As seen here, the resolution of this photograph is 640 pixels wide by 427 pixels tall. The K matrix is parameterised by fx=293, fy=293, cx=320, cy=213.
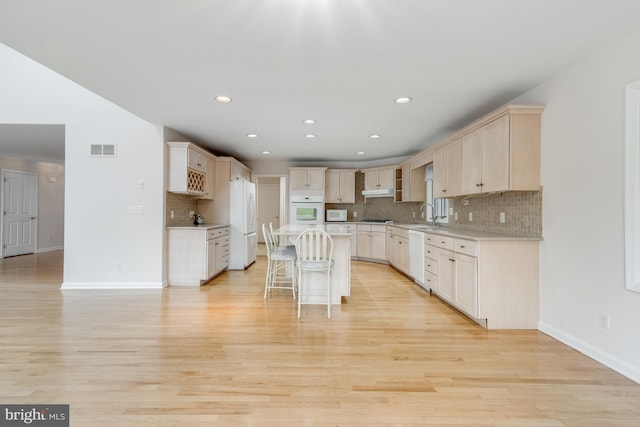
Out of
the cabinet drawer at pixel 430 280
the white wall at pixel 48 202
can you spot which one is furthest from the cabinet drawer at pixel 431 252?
the white wall at pixel 48 202

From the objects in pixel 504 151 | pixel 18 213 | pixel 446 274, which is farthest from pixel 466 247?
pixel 18 213

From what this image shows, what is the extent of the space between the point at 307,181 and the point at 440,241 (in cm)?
393

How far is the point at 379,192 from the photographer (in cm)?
689

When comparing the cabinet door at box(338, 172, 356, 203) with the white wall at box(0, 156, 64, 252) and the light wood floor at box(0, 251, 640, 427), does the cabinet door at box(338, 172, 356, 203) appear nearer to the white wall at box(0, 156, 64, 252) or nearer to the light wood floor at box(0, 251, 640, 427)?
Result: the light wood floor at box(0, 251, 640, 427)

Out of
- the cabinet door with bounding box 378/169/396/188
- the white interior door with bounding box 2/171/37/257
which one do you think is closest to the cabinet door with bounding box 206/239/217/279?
the cabinet door with bounding box 378/169/396/188

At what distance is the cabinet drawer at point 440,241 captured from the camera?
3.56m

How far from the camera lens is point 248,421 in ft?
5.34

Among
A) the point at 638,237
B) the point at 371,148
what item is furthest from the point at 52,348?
the point at 371,148

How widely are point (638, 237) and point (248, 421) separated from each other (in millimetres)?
2878

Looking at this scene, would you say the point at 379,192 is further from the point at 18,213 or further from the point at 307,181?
the point at 18,213

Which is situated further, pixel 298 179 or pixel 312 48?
pixel 298 179

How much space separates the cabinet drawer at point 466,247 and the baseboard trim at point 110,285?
13.6 feet

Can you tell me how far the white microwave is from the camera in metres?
7.30

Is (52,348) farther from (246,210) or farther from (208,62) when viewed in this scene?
(246,210)
